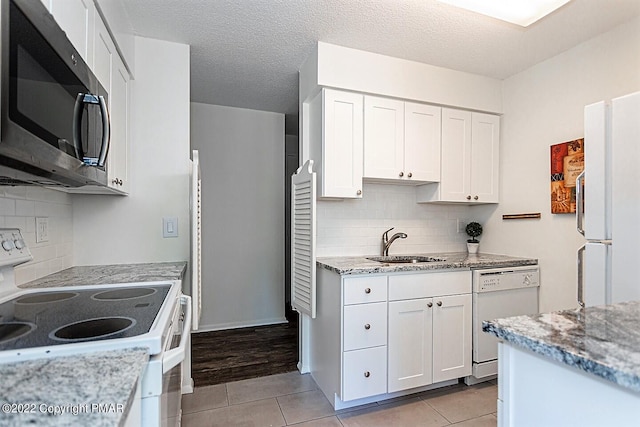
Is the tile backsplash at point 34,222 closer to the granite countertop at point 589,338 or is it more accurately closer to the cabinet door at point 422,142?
the granite countertop at point 589,338

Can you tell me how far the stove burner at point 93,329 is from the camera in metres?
0.80

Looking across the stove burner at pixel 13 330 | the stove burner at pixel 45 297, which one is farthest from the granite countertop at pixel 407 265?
the stove burner at pixel 13 330

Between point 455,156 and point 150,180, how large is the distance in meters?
2.38

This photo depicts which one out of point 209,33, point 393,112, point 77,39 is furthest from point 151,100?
point 393,112

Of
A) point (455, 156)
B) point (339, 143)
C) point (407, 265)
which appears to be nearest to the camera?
point (407, 265)

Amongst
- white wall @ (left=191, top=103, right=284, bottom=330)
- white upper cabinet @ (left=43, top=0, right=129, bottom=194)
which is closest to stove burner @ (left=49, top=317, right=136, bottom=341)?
white upper cabinet @ (left=43, top=0, right=129, bottom=194)

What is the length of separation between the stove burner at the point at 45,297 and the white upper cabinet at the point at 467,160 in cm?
251

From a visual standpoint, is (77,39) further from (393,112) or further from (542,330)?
(393,112)

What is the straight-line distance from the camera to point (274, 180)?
385 centimetres

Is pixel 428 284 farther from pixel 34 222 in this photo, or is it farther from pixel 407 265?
pixel 34 222

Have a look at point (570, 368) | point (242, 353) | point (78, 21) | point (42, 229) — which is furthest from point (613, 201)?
point (242, 353)

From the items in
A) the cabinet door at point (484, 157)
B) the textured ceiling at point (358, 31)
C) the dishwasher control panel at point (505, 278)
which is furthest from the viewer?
the cabinet door at point (484, 157)

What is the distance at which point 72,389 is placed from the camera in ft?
1.81

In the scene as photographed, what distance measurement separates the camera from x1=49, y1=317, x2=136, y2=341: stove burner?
80 cm
